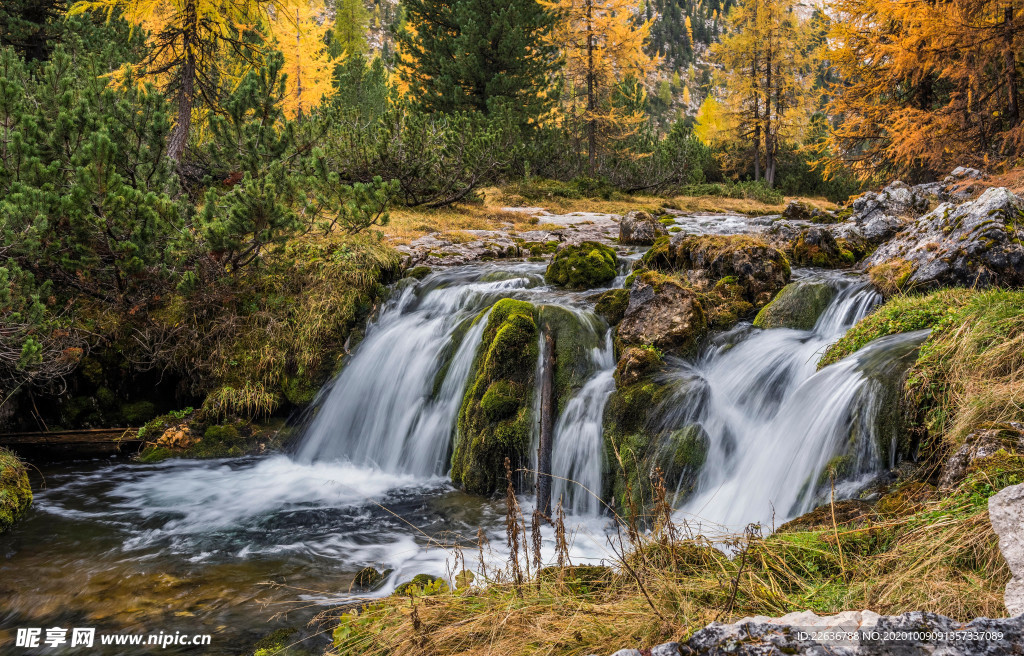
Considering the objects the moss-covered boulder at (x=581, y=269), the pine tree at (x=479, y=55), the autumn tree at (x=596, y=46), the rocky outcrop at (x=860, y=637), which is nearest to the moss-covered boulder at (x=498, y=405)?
the moss-covered boulder at (x=581, y=269)

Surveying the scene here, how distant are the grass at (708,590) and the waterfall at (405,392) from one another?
3716 millimetres

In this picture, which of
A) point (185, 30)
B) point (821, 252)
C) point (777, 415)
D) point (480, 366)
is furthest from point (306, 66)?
point (777, 415)

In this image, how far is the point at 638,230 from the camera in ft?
39.5

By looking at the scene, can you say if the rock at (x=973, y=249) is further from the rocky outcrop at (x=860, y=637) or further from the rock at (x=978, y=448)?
the rocky outcrop at (x=860, y=637)

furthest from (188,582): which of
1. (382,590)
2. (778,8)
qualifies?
(778,8)

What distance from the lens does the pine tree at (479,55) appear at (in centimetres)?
1681

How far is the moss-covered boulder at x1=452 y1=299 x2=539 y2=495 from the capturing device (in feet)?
19.5

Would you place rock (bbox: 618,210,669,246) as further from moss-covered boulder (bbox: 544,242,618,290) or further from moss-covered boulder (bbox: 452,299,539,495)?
moss-covered boulder (bbox: 452,299,539,495)

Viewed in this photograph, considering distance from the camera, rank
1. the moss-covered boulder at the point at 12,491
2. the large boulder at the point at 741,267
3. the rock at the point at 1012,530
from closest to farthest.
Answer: the rock at the point at 1012,530
the moss-covered boulder at the point at 12,491
the large boulder at the point at 741,267

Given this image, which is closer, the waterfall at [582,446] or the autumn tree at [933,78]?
the waterfall at [582,446]

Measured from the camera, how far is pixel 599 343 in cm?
664

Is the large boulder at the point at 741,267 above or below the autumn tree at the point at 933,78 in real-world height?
below

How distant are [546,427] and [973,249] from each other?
4691 millimetres

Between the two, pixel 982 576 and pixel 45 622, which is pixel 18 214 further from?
pixel 982 576
